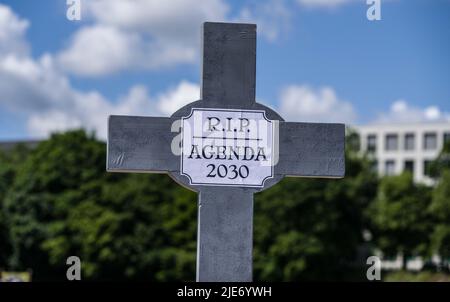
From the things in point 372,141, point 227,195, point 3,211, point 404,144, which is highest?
point 372,141

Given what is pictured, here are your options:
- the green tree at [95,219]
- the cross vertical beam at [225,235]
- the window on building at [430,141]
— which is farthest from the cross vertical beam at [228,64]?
the window on building at [430,141]

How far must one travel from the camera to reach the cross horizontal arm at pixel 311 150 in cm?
1134

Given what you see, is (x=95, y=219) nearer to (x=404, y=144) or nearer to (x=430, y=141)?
(x=404, y=144)

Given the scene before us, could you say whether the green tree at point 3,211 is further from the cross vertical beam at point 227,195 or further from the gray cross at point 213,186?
the cross vertical beam at point 227,195

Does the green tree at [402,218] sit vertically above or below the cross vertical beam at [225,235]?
above

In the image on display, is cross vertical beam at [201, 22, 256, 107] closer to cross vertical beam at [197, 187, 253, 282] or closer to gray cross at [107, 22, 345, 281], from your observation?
gray cross at [107, 22, 345, 281]

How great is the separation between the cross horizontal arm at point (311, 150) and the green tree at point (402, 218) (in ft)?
198

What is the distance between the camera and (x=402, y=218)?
7062 cm

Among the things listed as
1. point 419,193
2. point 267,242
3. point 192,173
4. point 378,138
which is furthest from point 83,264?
point 378,138

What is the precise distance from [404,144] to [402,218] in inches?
1467

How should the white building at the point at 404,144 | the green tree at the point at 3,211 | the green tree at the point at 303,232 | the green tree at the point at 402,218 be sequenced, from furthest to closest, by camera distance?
the white building at the point at 404,144, the green tree at the point at 402,218, the green tree at the point at 3,211, the green tree at the point at 303,232

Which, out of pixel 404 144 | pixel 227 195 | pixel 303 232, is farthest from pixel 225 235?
pixel 404 144

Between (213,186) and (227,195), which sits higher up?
(213,186)
